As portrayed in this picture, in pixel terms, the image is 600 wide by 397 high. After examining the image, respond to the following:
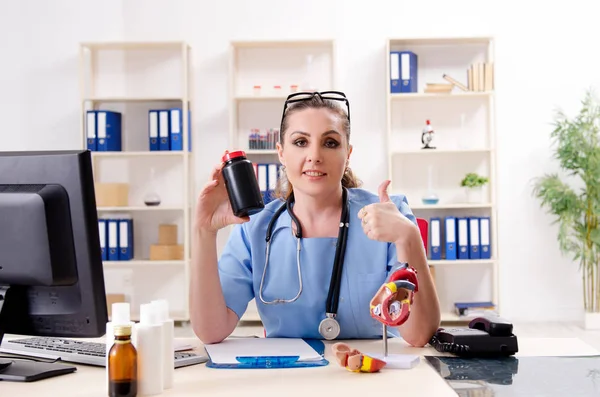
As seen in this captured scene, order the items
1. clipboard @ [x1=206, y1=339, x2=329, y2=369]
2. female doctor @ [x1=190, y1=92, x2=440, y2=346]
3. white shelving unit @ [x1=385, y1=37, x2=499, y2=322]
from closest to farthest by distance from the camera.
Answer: clipboard @ [x1=206, y1=339, x2=329, y2=369]
female doctor @ [x1=190, y1=92, x2=440, y2=346]
white shelving unit @ [x1=385, y1=37, x2=499, y2=322]

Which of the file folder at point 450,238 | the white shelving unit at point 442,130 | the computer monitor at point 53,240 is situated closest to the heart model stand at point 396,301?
the computer monitor at point 53,240

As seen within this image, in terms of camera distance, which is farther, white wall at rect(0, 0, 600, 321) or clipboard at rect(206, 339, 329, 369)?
white wall at rect(0, 0, 600, 321)

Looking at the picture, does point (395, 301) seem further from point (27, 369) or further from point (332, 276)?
point (27, 369)

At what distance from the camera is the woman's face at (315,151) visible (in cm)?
212

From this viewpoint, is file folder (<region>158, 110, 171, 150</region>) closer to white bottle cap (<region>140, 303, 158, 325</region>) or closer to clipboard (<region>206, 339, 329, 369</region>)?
clipboard (<region>206, 339, 329, 369</region>)

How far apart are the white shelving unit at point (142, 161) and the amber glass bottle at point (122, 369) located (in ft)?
14.2

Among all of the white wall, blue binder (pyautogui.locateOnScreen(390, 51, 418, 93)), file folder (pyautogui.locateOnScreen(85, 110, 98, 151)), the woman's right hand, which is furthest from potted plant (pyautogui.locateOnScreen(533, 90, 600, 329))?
the woman's right hand

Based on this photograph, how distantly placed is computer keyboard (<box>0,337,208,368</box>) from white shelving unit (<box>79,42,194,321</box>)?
12.3ft

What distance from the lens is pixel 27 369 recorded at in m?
1.71

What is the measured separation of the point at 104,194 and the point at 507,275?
2908mm

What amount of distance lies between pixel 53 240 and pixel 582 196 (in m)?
4.77

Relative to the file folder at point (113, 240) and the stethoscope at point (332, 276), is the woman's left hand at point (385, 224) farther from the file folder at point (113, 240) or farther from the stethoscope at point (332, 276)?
the file folder at point (113, 240)

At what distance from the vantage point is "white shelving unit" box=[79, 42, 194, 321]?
228 inches

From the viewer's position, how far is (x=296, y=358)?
5.74 ft
